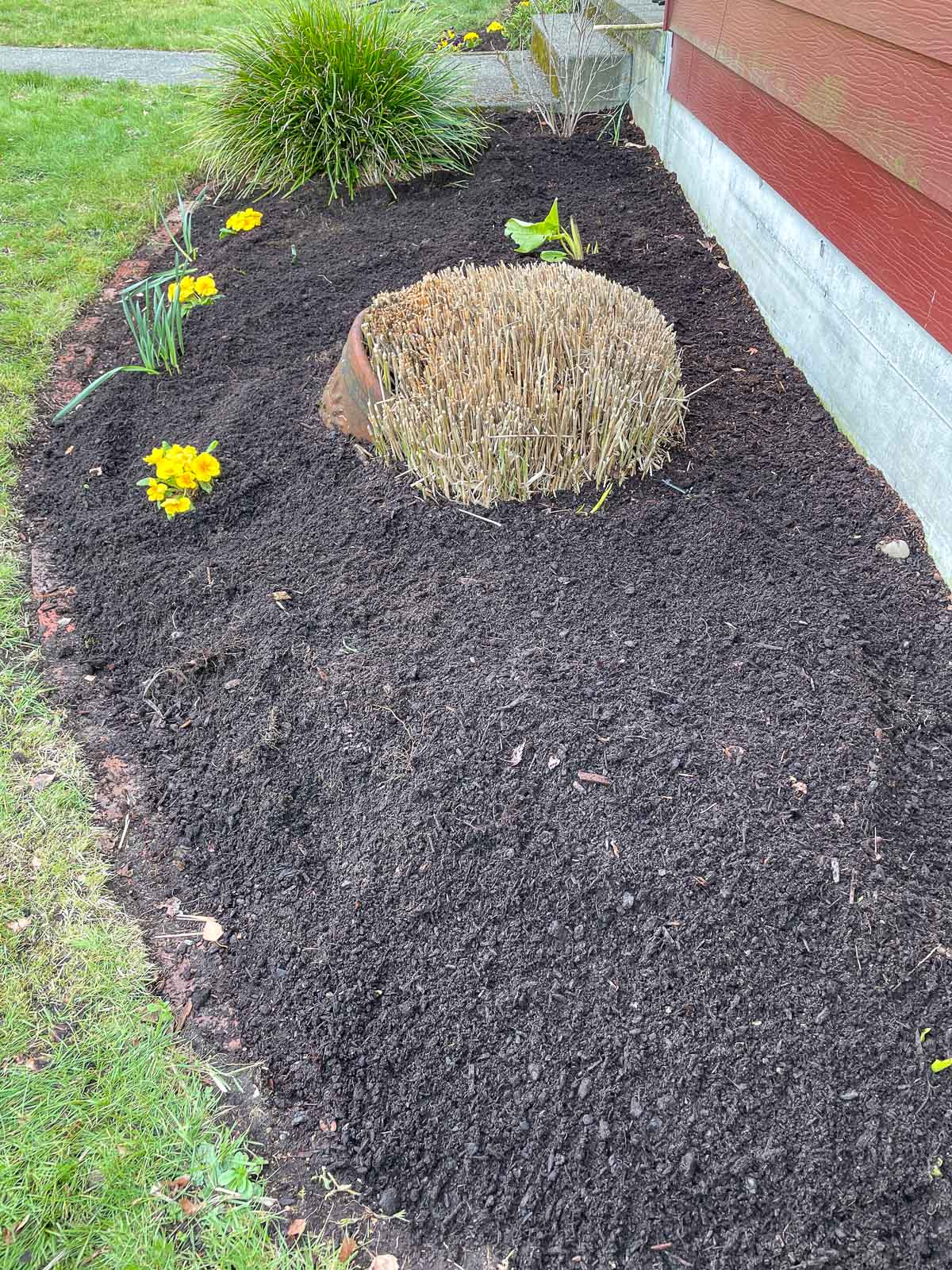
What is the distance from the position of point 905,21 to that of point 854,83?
34cm

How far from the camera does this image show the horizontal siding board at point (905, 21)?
2.21 m

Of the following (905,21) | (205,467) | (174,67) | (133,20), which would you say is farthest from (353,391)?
(133,20)

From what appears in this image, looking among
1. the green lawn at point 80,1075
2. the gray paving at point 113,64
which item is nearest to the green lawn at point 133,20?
the gray paving at point 113,64

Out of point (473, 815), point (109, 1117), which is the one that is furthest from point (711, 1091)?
point (109, 1117)

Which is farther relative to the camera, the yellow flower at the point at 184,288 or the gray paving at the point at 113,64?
the gray paving at the point at 113,64

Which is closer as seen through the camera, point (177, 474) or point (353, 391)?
point (177, 474)

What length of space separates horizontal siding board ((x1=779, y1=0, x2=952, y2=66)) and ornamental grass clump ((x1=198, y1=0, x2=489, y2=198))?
277 centimetres

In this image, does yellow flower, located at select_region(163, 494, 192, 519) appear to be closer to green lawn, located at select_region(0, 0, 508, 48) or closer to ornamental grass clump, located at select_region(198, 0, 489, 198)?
ornamental grass clump, located at select_region(198, 0, 489, 198)

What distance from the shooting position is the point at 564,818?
74.5 inches

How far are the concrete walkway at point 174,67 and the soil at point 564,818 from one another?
403 centimetres

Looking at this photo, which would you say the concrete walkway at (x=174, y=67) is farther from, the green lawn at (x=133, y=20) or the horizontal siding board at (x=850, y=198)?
the horizontal siding board at (x=850, y=198)

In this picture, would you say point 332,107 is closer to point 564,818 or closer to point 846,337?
point 846,337

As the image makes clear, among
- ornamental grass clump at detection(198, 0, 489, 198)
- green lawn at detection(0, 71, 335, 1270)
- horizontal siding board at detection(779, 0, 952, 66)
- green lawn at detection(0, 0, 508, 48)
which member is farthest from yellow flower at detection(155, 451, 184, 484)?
green lawn at detection(0, 0, 508, 48)

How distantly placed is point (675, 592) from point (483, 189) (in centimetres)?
337
